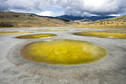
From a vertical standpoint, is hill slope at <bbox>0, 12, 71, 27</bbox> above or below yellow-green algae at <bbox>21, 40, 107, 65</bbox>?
above

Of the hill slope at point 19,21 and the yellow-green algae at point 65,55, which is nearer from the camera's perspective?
the yellow-green algae at point 65,55

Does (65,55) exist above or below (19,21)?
below

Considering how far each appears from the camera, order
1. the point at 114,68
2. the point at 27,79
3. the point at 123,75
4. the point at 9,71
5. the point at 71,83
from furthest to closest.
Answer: the point at 114,68 < the point at 9,71 < the point at 123,75 < the point at 27,79 < the point at 71,83

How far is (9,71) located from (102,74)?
242 inches

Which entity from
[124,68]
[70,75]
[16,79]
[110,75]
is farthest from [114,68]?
[16,79]

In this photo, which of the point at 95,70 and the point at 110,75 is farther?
the point at 95,70

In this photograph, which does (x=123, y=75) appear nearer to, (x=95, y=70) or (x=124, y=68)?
(x=124, y=68)

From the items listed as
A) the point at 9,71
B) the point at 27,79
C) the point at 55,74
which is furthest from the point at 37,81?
the point at 9,71

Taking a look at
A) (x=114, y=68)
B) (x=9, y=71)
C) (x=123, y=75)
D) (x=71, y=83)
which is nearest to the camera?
(x=71, y=83)

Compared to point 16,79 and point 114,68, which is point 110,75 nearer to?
point 114,68

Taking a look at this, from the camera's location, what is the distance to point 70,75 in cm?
530

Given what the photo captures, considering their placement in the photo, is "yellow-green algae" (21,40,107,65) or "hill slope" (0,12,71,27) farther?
"hill slope" (0,12,71,27)

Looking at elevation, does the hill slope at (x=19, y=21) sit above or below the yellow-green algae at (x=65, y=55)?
above

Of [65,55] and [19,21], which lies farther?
[19,21]
